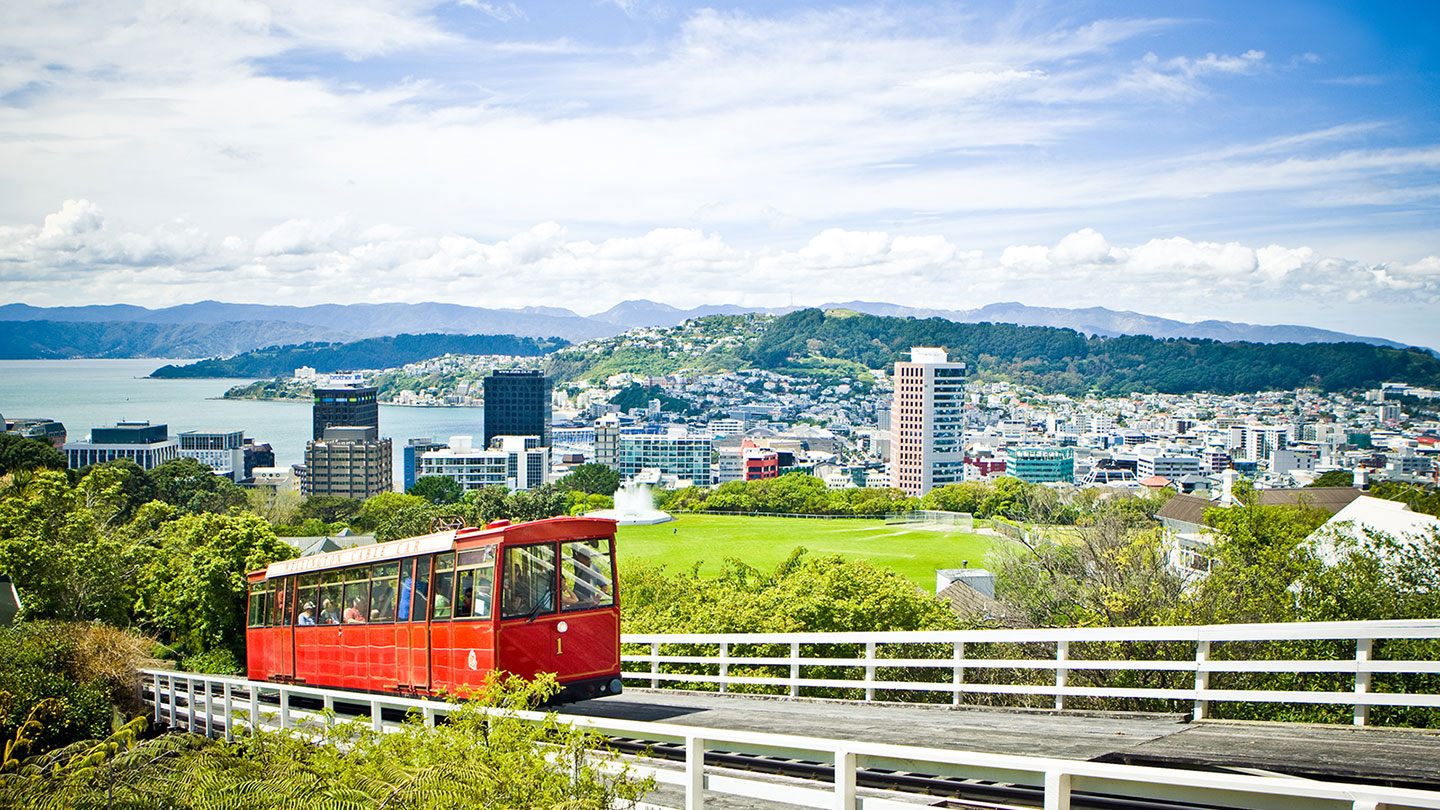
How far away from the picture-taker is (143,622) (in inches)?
1074

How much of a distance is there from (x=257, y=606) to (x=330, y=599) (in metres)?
3.42

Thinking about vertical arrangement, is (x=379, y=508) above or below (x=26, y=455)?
below

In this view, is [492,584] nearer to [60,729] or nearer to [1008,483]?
[60,729]

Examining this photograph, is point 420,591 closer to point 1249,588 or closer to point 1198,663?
point 1198,663

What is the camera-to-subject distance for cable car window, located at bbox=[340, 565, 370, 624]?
1430cm

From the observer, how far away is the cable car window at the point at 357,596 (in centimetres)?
1430

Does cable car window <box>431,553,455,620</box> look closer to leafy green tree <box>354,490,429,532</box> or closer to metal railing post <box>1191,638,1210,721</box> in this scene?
metal railing post <box>1191,638,1210,721</box>

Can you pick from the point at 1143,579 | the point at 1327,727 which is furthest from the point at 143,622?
the point at 1327,727

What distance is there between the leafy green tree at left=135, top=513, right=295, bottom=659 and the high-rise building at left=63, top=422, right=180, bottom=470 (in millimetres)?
176588

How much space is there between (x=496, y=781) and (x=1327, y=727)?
5946 millimetres

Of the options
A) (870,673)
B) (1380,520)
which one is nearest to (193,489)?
(1380,520)

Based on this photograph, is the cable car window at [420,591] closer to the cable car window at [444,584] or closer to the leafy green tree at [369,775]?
the cable car window at [444,584]

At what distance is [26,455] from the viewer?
64.4 metres

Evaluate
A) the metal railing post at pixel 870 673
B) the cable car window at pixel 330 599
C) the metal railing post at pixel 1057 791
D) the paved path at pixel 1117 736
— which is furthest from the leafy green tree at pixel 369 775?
the cable car window at pixel 330 599
